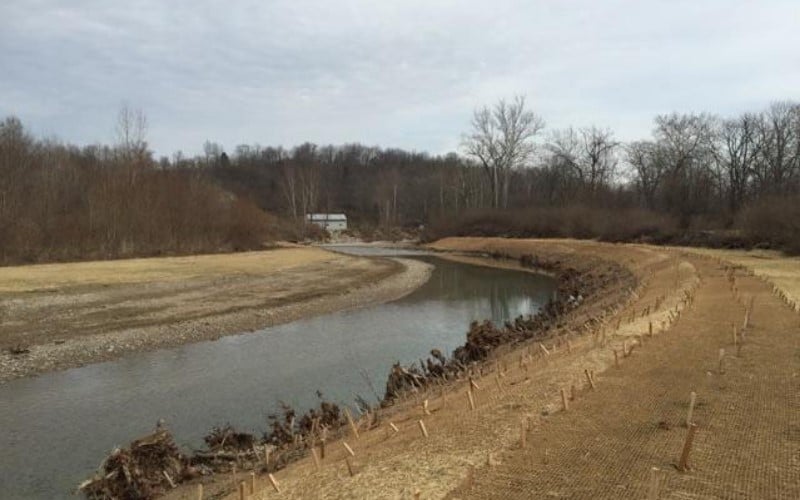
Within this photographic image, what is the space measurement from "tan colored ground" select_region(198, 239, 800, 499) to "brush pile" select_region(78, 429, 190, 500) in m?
0.51

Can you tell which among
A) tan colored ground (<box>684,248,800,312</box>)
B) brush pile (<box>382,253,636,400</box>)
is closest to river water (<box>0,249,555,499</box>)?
brush pile (<box>382,253,636,400</box>)

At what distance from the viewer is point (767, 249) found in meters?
35.0

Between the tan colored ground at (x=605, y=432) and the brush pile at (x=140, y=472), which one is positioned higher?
the tan colored ground at (x=605, y=432)

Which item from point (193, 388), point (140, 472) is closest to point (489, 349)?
point (193, 388)

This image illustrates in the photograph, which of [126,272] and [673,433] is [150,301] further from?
[673,433]

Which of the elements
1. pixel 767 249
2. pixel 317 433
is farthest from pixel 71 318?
pixel 767 249

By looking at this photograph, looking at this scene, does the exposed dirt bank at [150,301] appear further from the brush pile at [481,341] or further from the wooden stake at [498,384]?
the wooden stake at [498,384]

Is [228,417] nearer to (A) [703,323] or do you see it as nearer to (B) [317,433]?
(B) [317,433]

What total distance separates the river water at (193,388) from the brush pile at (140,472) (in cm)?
67

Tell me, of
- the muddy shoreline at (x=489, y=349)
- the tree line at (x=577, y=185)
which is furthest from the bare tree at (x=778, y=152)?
the muddy shoreline at (x=489, y=349)

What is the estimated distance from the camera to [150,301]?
25.4 meters

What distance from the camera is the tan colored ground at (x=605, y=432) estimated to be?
5.09 meters

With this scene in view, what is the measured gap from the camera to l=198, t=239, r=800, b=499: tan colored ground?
5086 mm

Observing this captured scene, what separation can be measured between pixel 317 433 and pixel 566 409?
4.30m
